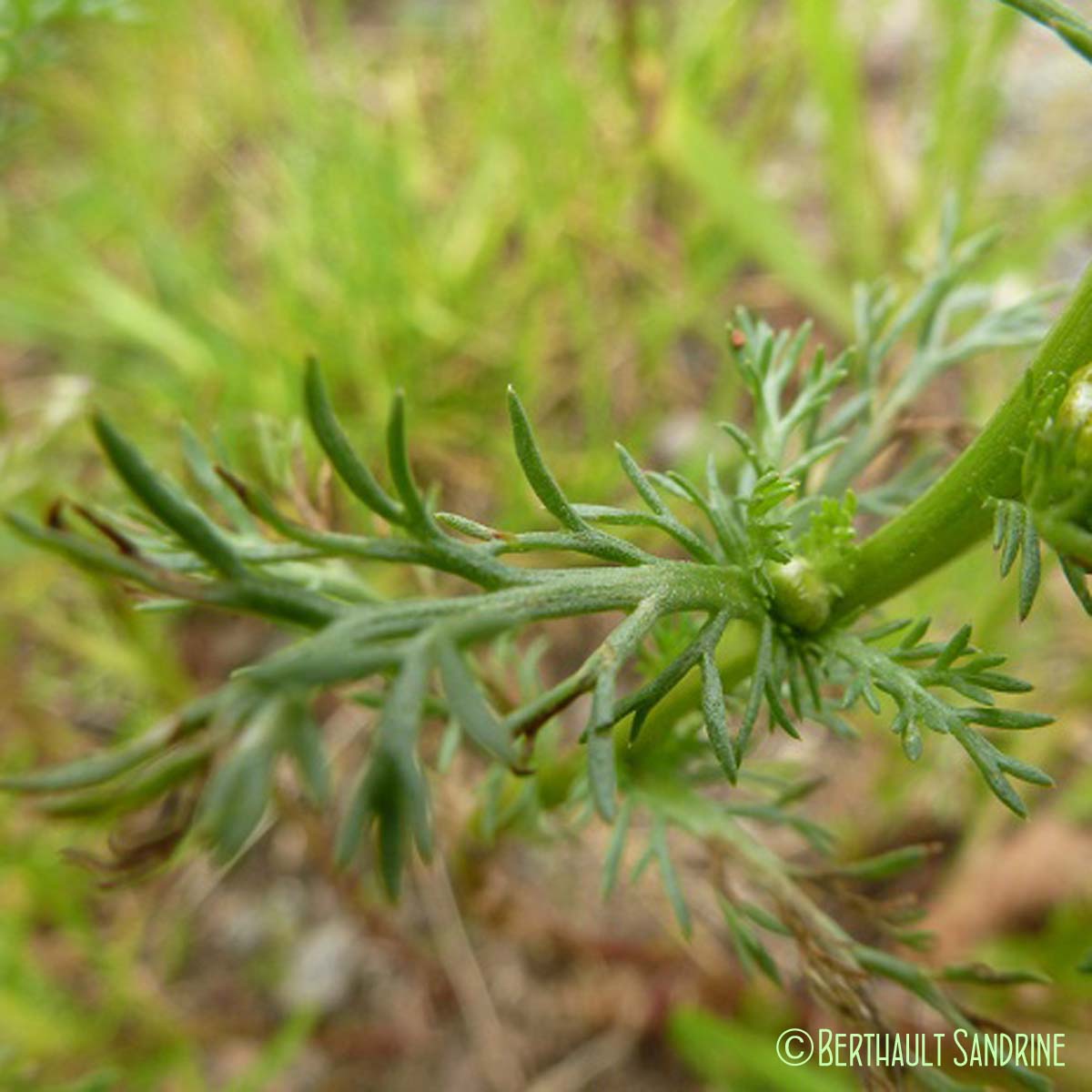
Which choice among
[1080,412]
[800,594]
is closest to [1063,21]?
[1080,412]

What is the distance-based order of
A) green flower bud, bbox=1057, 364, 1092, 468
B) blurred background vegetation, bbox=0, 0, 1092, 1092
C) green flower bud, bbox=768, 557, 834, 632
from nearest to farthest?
green flower bud, bbox=1057, 364, 1092, 468
green flower bud, bbox=768, 557, 834, 632
blurred background vegetation, bbox=0, 0, 1092, 1092

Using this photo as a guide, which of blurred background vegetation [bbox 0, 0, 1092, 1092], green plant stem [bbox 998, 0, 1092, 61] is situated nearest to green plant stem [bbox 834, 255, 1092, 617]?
green plant stem [bbox 998, 0, 1092, 61]

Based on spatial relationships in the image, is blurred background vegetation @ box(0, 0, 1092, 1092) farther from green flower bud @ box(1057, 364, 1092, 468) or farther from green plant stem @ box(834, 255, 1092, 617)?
green flower bud @ box(1057, 364, 1092, 468)

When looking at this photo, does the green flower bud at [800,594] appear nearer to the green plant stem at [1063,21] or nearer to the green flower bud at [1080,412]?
the green flower bud at [1080,412]

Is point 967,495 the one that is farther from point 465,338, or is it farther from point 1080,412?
point 465,338

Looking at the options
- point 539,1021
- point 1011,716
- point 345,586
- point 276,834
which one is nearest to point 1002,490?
point 1011,716

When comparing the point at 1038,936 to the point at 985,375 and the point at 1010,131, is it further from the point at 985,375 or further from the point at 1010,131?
the point at 1010,131
